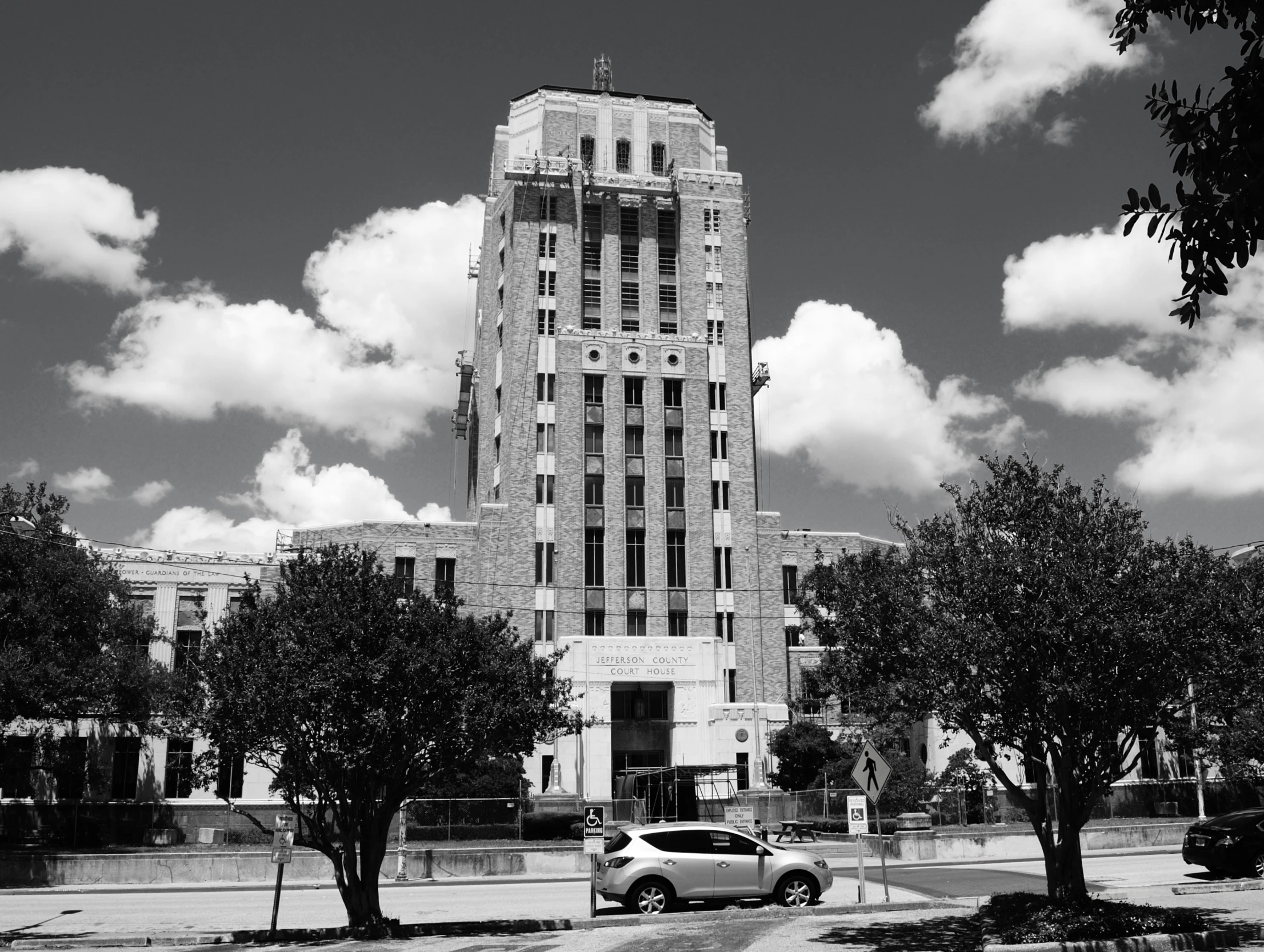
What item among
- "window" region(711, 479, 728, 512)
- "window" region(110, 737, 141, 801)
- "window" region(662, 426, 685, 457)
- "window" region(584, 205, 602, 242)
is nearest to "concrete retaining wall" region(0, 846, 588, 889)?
"window" region(110, 737, 141, 801)

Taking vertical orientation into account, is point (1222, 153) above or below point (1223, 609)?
above

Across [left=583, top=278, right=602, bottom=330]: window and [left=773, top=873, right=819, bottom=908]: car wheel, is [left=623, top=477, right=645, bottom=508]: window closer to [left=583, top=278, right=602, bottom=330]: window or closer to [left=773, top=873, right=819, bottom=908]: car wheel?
[left=583, top=278, right=602, bottom=330]: window

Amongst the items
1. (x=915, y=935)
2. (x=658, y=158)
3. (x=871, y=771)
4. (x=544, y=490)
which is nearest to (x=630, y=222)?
(x=658, y=158)

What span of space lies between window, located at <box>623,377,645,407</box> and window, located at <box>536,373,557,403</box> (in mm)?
4160

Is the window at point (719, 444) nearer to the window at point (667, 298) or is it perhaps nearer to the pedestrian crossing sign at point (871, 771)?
the window at point (667, 298)

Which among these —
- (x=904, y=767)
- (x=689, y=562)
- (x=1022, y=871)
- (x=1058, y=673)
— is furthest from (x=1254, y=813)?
(x=689, y=562)

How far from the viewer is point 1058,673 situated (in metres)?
12.9

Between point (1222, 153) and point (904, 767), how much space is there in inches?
1619

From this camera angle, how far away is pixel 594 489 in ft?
203

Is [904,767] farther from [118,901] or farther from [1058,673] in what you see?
[1058,673]

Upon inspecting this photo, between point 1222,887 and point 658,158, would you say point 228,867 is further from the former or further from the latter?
point 658,158

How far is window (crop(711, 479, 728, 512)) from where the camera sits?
2482 inches

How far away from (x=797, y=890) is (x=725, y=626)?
41.4 meters

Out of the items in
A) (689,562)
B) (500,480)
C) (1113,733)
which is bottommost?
(1113,733)
